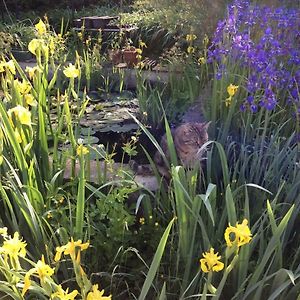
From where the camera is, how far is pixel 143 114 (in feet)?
9.30

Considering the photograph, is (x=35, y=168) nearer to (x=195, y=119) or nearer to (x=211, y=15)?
(x=195, y=119)

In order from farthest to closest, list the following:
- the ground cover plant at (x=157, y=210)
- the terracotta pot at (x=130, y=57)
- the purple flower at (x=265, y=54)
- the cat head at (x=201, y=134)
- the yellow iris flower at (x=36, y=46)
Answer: the terracotta pot at (x=130, y=57) → the purple flower at (x=265, y=54) → the cat head at (x=201, y=134) → the yellow iris flower at (x=36, y=46) → the ground cover plant at (x=157, y=210)

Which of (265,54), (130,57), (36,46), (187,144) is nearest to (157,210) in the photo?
(187,144)

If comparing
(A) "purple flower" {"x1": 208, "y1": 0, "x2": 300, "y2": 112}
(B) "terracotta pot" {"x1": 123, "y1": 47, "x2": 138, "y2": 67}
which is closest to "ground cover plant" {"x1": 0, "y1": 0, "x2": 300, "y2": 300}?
(A) "purple flower" {"x1": 208, "y1": 0, "x2": 300, "y2": 112}

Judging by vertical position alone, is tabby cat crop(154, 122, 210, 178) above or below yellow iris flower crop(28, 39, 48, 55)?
below

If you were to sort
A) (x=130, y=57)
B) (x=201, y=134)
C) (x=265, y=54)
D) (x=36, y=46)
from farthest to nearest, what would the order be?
(x=130, y=57)
(x=265, y=54)
(x=201, y=134)
(x=36, y=46)

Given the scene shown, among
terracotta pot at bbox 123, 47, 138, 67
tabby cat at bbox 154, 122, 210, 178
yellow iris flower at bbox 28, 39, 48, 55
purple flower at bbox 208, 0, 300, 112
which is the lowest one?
terracotta pot at bbox 123, 47, 138, 67

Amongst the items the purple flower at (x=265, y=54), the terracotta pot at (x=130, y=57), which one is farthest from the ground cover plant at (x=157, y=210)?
the terracotta pot at (x=130, y=57)

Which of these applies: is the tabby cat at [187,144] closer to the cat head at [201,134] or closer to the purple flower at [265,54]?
the cat head at [201,134]

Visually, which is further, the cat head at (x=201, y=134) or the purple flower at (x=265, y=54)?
the purple flower at (x=265, y=54)

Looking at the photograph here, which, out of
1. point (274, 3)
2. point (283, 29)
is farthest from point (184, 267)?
point (274, 3)

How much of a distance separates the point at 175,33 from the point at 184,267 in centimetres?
381

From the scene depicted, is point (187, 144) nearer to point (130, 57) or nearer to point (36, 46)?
point (36, 46)

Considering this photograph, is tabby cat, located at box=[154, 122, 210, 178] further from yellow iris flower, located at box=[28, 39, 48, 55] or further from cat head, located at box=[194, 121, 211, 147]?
yellow iris flower, located at box=[28, 39, 48, 55]
